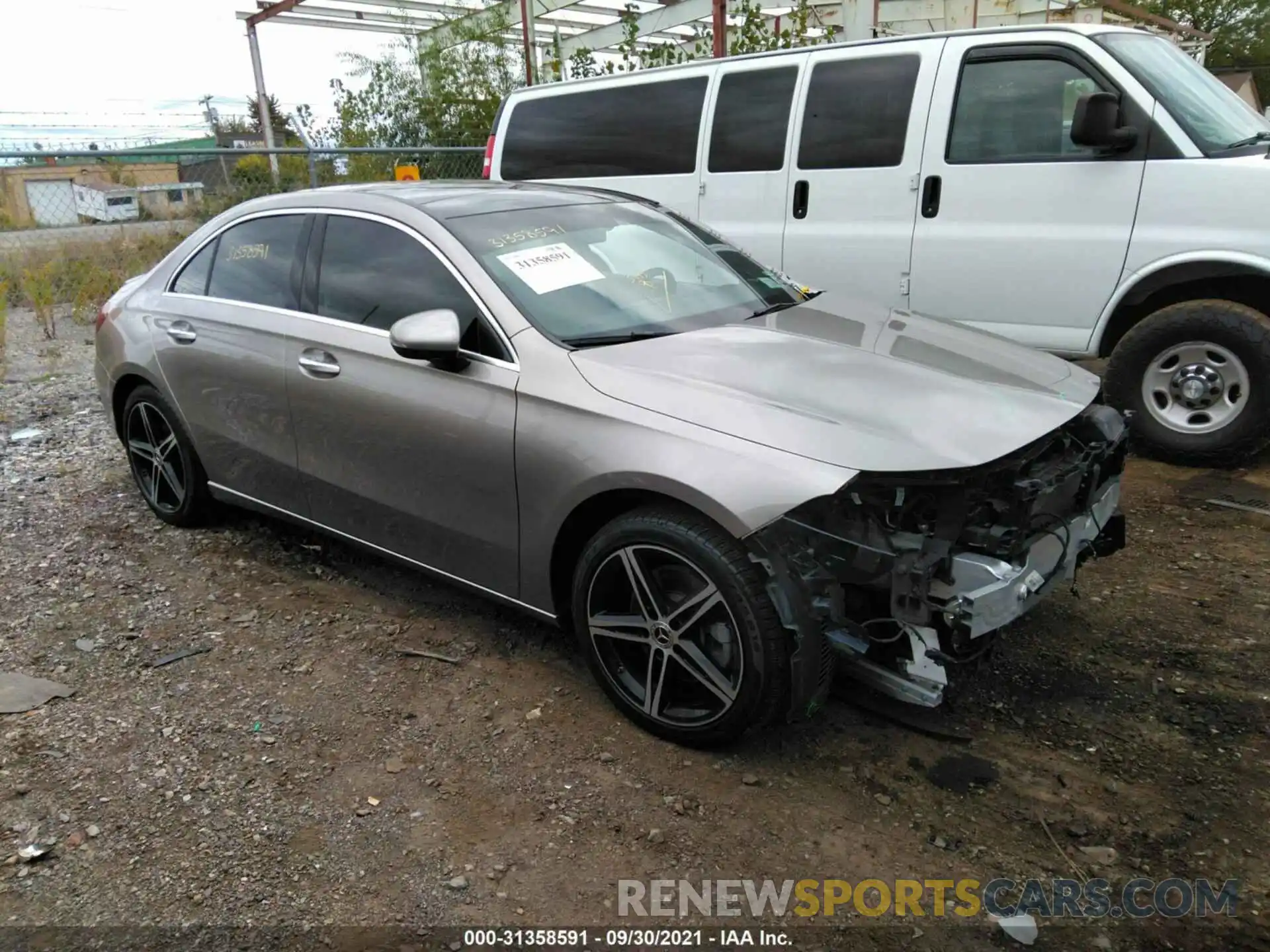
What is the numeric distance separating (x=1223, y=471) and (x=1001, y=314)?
1402mm

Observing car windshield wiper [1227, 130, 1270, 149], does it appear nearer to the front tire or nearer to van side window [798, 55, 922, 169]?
van side window [798, 55, 922, 169]

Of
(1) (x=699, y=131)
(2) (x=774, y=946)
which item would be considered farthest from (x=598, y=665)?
(1) (x=699, y=131)

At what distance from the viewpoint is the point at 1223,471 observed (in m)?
4.95

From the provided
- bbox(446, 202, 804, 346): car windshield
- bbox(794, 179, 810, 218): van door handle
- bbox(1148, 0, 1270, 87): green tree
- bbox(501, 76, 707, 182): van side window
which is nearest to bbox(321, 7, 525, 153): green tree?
bbox(501, 76, 707, 182): van side window

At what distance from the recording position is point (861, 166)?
554cm

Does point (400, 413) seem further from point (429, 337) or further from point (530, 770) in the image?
point (530, 770)

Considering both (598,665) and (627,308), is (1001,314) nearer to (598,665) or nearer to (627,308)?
(627,308)

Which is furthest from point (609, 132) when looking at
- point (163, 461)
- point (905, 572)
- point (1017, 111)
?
point (905, 572)

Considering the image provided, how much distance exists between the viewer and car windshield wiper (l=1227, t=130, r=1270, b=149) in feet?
15.3

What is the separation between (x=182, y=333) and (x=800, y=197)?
3.60m

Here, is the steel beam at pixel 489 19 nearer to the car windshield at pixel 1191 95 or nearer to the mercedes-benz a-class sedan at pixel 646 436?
the car windshield at pixel 1191 95

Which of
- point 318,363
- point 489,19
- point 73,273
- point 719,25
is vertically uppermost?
point 489,19

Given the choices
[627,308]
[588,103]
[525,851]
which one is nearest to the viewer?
[525,851]

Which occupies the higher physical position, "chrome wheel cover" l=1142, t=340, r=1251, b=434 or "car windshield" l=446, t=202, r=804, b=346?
"car windshield" l=446, t=202, r=804, b=346
